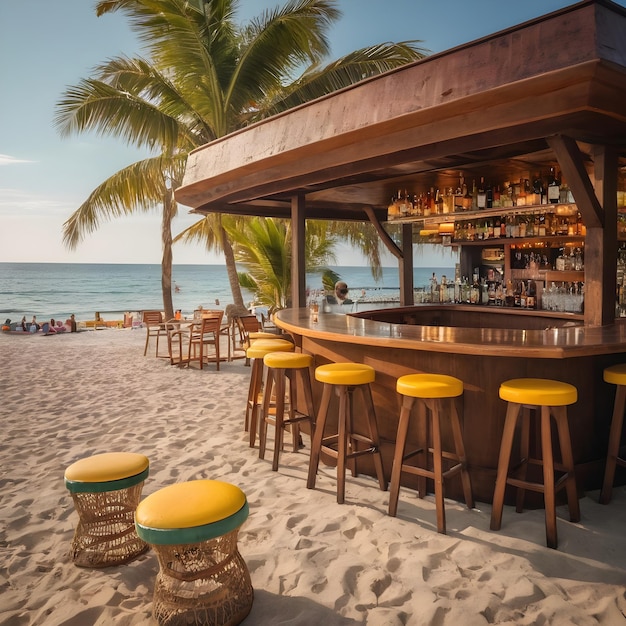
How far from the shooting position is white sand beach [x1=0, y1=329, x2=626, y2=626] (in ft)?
6.99

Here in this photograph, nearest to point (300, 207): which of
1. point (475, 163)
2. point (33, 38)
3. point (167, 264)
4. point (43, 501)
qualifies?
point (475, 163)

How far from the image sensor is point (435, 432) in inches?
108

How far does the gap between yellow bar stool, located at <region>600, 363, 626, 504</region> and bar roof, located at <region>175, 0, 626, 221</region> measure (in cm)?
142

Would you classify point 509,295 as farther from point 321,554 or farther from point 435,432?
point 321,554

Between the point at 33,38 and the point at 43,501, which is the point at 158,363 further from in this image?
the point at 33,38

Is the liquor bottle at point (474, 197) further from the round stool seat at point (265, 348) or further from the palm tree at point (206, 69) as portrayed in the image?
the palm tree at point (206, 69)

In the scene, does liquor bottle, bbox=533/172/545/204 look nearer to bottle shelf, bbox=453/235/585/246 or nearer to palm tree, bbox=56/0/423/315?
bottle shelf, bbox=453/235/585/246

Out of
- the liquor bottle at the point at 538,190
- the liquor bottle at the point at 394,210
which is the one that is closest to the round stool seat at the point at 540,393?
the liquor bottle at the point at 538,190

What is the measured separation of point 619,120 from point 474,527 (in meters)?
2.48

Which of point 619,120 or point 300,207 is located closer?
point 619,120

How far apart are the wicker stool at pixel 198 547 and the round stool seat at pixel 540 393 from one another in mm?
1473

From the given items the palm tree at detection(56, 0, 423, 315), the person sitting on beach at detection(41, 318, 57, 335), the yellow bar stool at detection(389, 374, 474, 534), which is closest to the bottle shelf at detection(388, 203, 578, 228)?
the yellow bar stool at detection(389, 374, 474, 534)

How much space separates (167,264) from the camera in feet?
40.9

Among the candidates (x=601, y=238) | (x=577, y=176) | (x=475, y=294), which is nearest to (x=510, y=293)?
(x=475, y=294)
